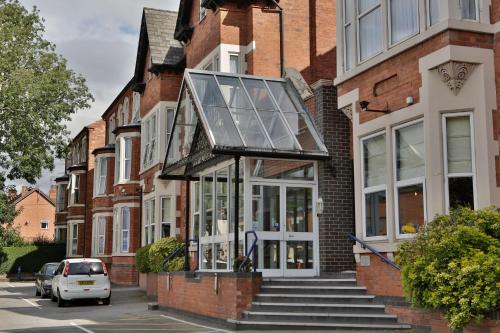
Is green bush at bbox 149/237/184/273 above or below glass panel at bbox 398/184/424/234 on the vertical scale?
below

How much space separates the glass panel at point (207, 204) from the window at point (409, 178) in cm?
611

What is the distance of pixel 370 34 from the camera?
A: 13352 millimetres

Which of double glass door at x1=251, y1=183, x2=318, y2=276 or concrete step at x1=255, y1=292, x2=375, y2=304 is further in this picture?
double glass door at x1=251, y1=183, x2=318, y2=276

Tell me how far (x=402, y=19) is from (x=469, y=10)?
1.46 meters

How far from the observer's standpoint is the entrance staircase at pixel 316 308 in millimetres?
11922

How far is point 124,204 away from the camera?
98.1ft

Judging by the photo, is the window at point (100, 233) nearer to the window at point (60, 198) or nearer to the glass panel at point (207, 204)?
the window at point (60, 198)

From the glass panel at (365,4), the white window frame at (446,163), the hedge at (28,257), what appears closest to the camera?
the white window frame at (446,163)

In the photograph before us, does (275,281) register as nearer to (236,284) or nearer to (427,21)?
(236,284)

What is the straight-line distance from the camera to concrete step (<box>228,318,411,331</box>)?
11.6 meters

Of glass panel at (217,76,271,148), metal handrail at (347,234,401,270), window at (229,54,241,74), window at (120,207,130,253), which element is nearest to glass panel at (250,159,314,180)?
glass panel at (217,76,271,148)

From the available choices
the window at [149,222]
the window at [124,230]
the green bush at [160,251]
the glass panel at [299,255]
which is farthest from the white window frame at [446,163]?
the window at [124,230]

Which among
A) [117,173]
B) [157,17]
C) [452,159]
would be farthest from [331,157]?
[117,173]

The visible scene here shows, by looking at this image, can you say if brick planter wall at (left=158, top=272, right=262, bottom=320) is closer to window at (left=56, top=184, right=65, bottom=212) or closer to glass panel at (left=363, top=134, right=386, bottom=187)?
glass panel at (left=363, top=134, right=386, bottom=187)
